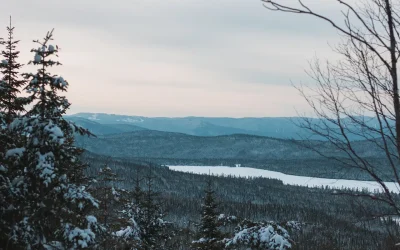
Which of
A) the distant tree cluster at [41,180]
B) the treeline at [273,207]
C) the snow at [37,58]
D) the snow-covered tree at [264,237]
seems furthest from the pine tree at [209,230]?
the treeline at [273,207]

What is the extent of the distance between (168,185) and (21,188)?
182 m

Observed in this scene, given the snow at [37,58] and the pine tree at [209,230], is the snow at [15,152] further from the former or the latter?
the pine tree at [209,230]

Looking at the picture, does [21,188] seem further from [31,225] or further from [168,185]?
[168,185]

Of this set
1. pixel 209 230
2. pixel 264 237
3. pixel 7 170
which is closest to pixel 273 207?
pixel 209 230

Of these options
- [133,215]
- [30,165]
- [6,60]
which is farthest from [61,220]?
[133,215]

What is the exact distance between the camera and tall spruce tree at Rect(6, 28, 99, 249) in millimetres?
9508

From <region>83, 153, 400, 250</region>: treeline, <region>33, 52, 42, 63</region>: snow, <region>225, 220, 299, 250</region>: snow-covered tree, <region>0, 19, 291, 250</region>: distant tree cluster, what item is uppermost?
<region>33, 52, 42, 63</region>: snow

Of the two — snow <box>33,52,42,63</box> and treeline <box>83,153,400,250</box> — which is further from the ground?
snow <box>33,52,42,63</box>

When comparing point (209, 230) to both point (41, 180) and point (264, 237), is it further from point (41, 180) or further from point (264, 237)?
point (41, 180)

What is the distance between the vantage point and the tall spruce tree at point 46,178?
9508 mm

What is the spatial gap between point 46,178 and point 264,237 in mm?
8292

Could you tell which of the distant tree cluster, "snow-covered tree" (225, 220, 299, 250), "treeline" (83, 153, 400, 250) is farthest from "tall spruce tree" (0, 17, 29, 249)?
"treeline" (83, 153, 400, 250)

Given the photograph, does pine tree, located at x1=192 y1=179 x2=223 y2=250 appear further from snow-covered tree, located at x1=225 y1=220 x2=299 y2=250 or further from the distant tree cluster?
the distant tree cluster

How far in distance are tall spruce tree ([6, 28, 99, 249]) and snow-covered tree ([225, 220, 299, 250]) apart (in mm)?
6259
